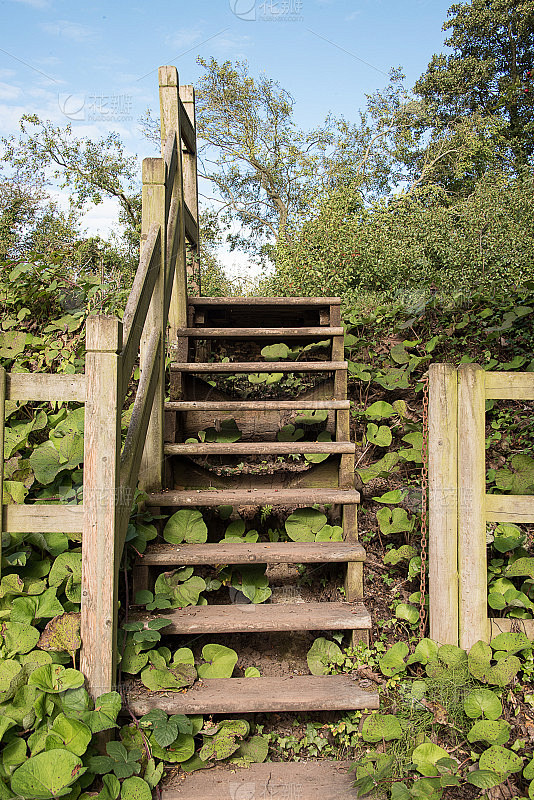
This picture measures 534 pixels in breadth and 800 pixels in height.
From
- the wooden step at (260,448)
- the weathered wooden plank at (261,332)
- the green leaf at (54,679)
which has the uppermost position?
the weathered wooden plank at (261,332)

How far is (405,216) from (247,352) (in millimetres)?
5721

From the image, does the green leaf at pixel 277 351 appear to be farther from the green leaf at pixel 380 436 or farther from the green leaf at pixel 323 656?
the green leaf at pixel 323 656

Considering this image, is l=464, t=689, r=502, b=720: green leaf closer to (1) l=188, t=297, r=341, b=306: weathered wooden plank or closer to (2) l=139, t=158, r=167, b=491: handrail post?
(2) l=139, t=158, r=167, b=491: handrail post

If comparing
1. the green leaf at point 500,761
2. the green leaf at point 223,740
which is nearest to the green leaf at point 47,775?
the green leaf at point 223,740

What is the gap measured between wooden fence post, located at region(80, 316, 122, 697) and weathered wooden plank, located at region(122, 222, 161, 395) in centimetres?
12

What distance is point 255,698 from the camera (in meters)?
2.03

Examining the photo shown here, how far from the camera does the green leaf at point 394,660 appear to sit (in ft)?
7.04

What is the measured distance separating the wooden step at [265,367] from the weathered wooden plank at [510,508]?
3.90 feet

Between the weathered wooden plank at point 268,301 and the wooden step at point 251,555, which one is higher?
the weathered wooden plank at point 268,301

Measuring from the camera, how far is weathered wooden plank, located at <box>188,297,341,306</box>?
351cm

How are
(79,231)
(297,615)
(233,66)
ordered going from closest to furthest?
(297,615) < (79,231) < (233,66)

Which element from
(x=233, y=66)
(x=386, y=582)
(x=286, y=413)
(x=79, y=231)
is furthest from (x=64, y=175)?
(x=386, y=582)

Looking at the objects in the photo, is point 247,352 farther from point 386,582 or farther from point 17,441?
point 386,582

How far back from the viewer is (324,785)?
185cm
